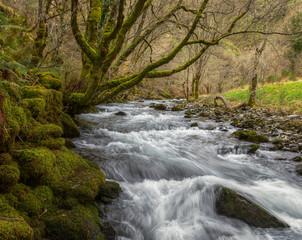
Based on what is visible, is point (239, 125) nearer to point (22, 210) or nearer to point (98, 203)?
point (98, 203)

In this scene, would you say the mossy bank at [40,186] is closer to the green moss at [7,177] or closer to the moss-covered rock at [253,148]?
the green moss at [7,177]

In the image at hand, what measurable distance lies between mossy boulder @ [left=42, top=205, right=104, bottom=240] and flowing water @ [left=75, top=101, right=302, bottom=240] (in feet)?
1.58

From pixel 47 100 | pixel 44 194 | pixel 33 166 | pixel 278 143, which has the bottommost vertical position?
pixel 278 143

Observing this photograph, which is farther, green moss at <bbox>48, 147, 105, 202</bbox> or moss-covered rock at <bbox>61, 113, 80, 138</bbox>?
moss-covered rock at <bbox>61, 113, 80, 138</bbox>

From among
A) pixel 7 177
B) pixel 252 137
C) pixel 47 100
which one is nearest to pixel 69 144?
pixel 47 100

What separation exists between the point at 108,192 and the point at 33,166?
1.24 metres

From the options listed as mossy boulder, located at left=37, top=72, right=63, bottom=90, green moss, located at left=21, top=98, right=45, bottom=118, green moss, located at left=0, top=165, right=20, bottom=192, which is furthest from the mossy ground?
mossy boulder, located at left=37, top=72, right=63, bottom=90

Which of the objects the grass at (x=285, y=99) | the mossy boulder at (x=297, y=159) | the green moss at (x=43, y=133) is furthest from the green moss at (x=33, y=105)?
the grass at (x=285, y=99)

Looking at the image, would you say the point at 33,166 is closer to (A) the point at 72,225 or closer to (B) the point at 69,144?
(A) the point at 72,225

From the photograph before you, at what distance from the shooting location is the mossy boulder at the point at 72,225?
2.09 metres

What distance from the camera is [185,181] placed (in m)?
4.51

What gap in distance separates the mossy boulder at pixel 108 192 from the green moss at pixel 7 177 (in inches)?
50.9

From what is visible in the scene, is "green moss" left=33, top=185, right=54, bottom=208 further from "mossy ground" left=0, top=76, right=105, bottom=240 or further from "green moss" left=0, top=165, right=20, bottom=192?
"green moss" left=0, top=165, right=20, bottom=192

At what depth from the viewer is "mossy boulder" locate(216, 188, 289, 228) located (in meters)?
3.10
